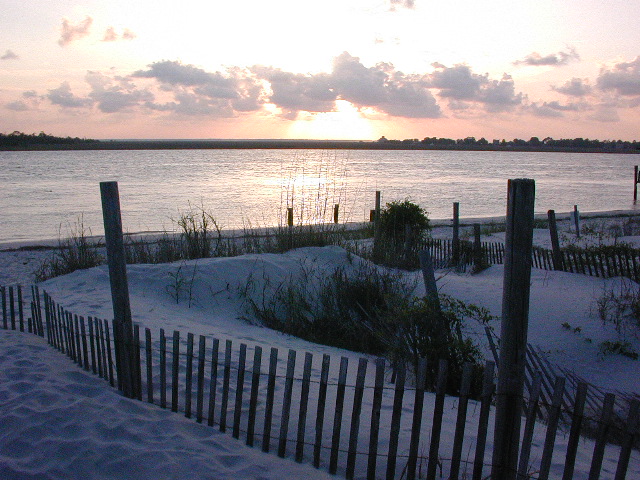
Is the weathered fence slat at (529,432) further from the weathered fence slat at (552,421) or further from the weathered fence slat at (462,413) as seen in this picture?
the weathered fence slat at (462,413)

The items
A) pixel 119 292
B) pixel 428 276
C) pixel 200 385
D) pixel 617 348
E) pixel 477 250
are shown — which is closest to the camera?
pixel 200 385

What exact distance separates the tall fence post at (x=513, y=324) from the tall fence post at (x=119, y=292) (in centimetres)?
304

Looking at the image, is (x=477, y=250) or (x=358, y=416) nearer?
(x=358, y=416)

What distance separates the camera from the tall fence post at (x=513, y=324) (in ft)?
10.2

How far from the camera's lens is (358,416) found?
12.2 feet

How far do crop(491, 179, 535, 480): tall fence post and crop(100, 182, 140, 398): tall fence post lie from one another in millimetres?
3040

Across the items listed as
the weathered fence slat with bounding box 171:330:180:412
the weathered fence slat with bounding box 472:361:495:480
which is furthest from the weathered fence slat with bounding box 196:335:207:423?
the weathered fence slat with bounding box 472:361:495:480

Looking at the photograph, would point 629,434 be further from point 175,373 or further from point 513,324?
point 175,373

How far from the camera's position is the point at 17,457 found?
12.0ft

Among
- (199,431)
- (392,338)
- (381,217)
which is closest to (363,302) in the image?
(392,338)

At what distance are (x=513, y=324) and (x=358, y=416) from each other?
1.25m


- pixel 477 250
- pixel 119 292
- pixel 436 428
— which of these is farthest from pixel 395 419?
pixel 477 250

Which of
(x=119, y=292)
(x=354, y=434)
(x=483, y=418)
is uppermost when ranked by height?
(x=119, y=292)

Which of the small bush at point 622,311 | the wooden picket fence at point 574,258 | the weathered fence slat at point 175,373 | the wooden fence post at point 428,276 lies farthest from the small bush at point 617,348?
the weathered fence slat at point 175,373
